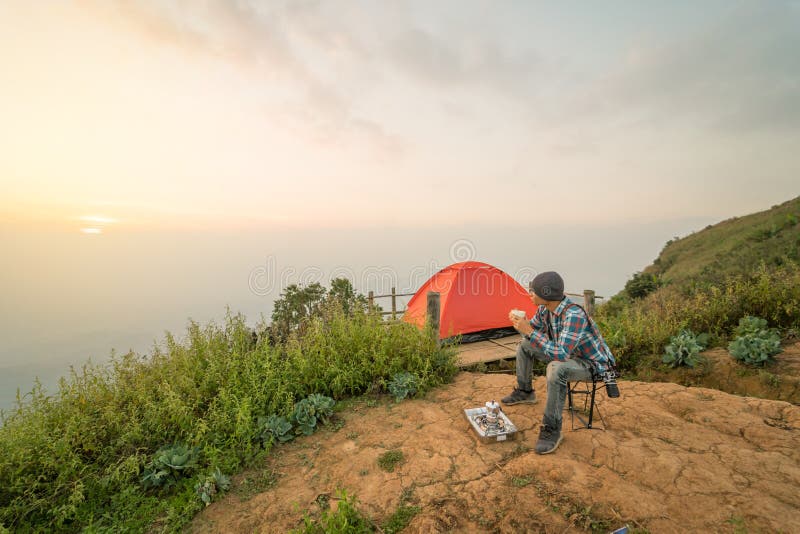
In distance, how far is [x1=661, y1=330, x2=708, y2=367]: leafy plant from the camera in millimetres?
5912

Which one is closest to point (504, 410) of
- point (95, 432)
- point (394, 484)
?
point (394, 484)

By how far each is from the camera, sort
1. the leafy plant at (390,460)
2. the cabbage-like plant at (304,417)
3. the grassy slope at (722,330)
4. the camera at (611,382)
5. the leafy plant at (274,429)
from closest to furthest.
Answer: the leafy plant at (390,460)
the camera at (611,382)
the leafy plant at (274,429)
the cabbage-like plant at (304,417)
the grassy slope at (722,330)

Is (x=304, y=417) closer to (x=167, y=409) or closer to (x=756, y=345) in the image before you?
(x=167, y=409)

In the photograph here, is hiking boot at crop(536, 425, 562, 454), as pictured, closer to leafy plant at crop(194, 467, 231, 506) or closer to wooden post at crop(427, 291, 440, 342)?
wooden post at crop(427, 291, 440, 342)

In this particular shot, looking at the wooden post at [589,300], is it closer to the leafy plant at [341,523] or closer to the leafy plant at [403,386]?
the leafy plant at [403,386]

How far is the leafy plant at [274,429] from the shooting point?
163 inches

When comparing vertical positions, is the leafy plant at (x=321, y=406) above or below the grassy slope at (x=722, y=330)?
below

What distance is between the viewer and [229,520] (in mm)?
3094

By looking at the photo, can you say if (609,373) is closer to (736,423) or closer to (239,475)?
(736,423)

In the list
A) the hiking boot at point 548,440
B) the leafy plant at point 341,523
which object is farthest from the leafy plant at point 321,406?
the hiking boot at point 548,440

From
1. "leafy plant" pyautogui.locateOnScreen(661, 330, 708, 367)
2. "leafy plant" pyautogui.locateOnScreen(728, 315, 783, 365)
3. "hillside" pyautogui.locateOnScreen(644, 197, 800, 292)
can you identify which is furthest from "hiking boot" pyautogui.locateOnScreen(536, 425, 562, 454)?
"hillside" pyautogui.locateOnScreen(644, 197, 800, 292)

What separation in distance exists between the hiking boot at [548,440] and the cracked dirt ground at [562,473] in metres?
0.09

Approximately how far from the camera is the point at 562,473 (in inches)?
126

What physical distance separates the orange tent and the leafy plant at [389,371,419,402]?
3305mm
